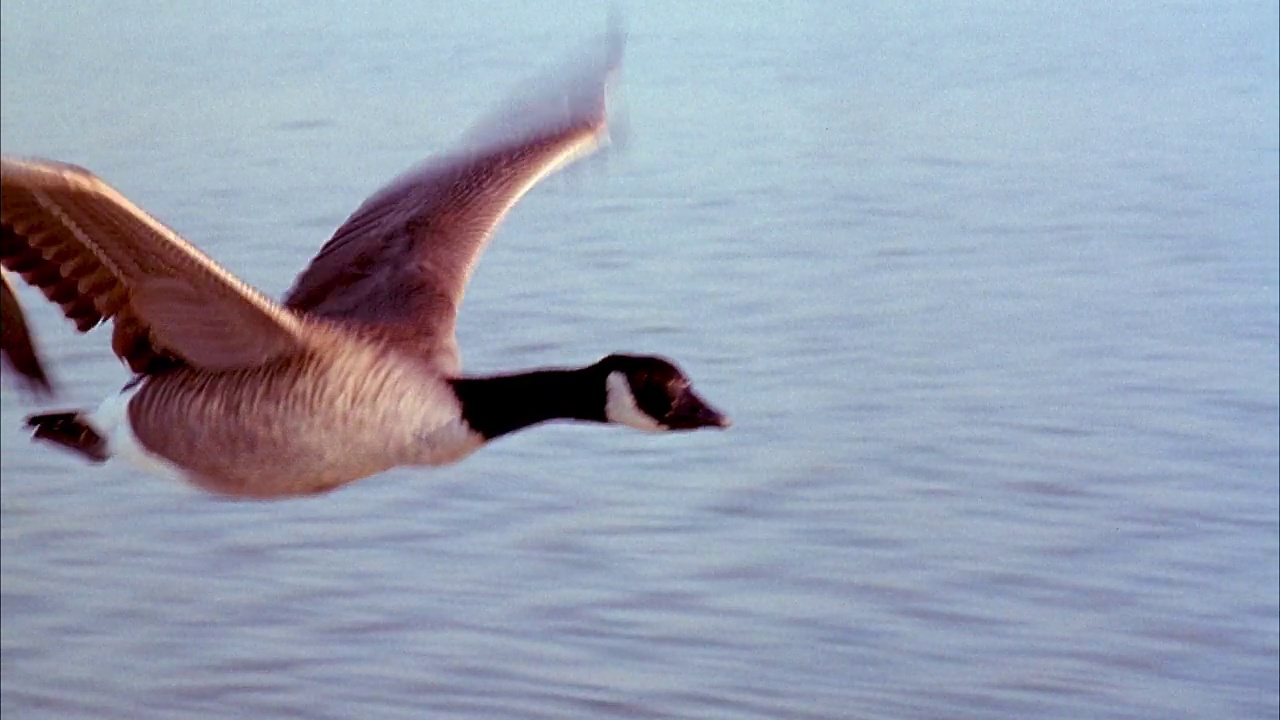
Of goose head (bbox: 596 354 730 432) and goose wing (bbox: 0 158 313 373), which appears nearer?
goose wing (bbox: 0 158 313 373)

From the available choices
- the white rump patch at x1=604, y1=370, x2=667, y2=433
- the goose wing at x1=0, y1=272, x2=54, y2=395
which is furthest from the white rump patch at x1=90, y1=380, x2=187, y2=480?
the white rump patch at x1=604, y1=370, x2=667, y2=433

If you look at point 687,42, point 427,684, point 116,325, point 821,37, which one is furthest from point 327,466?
point 821,37

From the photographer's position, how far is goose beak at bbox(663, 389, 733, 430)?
9.83ft

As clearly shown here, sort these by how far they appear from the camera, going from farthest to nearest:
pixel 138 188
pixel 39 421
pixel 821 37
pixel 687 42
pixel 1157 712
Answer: pixel 821 37 → pixel 687 42 → pixel 138 188 → pixel 1157 712 → pixel 39 421

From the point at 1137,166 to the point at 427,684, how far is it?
11.3 ft

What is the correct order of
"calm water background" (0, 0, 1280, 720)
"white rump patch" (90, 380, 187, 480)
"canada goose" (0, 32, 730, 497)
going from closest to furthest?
"canada goose" (0, 32, 730, 497)
"white rump patch" (90, 380, 187, 480)
"calm water background" (0, 0, 1280, 720)

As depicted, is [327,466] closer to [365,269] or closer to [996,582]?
[365,269]

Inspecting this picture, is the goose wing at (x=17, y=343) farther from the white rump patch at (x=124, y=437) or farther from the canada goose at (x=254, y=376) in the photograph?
the white rump patch at (x=124, y=437)

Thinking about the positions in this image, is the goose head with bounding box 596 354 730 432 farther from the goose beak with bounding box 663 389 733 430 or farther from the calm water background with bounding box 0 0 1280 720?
the calm water background with bounding box 0 0 1280 720

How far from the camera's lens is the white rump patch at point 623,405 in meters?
2.96

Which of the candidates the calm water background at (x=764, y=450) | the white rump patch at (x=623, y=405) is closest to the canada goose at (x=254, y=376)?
the white rump patch at (x=623, y=405)

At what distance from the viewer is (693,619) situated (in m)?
4.69

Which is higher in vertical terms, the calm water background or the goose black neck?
the goose black neck

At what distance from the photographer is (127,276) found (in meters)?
2.92
